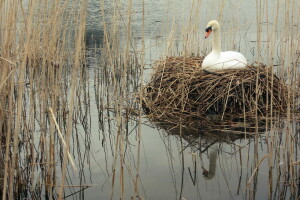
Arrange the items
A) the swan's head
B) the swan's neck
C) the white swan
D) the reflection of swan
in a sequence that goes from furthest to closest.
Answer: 1. the swan's head
2. the swan's neck
3. the white swan
4. the reflection of swan

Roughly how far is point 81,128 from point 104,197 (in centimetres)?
167

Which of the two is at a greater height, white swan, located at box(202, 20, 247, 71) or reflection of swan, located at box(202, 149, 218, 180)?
white swan, located at box(202, 20, 247, 71)

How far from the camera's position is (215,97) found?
15.4ft

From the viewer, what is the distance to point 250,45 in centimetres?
896

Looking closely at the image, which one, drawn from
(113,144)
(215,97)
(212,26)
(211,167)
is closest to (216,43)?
(212,26)

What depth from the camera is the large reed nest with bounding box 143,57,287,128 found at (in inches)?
180

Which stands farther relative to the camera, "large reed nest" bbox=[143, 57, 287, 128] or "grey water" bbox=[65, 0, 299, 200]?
"large reed nest" bbox=[143, 57, 287, 128]

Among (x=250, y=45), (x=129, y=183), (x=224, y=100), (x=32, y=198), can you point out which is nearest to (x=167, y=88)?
(x=224, y=100)

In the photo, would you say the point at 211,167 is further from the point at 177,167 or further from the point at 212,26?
the point at 212,26

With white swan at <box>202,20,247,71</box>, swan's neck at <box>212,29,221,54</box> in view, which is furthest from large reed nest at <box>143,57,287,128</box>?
swan's neck at <box>212,29,221,54</box>

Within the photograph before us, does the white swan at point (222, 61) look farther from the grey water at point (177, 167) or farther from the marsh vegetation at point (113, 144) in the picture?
the grey water at point (177, 167)

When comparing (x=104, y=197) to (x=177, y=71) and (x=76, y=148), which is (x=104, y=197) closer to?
(x=76, y=148)

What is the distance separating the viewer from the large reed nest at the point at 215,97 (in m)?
4.57

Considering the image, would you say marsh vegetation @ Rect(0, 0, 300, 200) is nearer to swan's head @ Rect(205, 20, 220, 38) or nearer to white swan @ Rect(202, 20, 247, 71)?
white swan @ Rect(202, 20, 247, 71)
